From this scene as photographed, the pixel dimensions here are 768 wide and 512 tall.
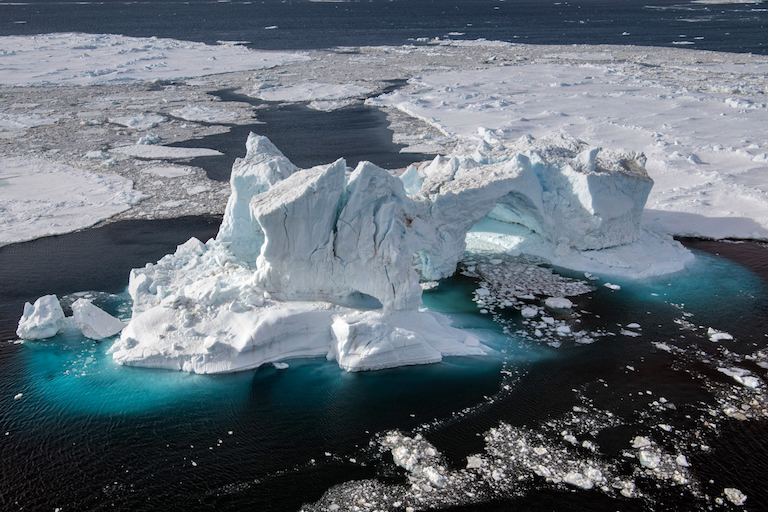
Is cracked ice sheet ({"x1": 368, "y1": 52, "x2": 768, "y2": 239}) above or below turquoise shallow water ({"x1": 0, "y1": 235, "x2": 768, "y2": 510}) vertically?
above

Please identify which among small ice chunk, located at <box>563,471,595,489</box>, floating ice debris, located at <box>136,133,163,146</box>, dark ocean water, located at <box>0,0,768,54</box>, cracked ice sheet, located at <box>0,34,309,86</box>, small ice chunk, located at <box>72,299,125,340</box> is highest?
dark ocean water, located at <box>0,0,768,54</box>

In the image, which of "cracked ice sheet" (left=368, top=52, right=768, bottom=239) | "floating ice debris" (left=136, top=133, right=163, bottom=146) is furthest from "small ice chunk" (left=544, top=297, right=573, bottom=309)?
"floating ice debris" (left=136, top=133, right=163, bottom=146)

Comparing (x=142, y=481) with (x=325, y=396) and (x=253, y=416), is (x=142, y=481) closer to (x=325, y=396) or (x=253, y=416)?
(x=253, y=416)

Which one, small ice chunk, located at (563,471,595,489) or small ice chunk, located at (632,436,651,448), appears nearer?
small ice chunk, located at (563,471,595,489)

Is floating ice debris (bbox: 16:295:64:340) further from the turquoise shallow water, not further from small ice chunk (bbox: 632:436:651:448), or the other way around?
small ice chunk (bbox: 632:436:651:448)

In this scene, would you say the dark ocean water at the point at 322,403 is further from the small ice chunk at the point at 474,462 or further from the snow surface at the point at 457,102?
the snow surface at the point at 457,102

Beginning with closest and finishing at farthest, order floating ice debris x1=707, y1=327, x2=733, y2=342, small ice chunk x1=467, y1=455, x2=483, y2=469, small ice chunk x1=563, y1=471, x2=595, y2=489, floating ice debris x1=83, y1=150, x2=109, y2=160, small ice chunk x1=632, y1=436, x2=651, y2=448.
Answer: small ice chunk x1=563, y1=471, x2=595, y2=489 → small ice chunk x1=467, y1=455, x2=483, y2=469 → small ice chunk x1=632, y1=436, x2=651, y2=448 → floating ice debris x1=707, y1=327, x2=733, y2=342 → floating ice debris x1=83, y1=150, x2=109, y2=160
